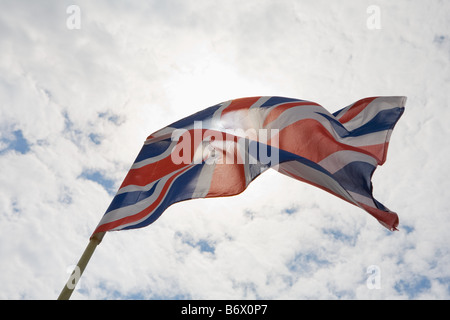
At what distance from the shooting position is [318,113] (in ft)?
30.5

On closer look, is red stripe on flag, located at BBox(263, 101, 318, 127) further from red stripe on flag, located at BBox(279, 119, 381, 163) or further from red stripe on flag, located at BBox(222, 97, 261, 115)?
red stripe on flag, located at BBox(222, 97, 261, 115)

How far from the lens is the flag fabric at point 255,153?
770 cm

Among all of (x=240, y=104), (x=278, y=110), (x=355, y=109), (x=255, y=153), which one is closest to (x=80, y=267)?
(x=255, y=153)

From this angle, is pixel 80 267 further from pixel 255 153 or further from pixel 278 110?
pixel 278 110

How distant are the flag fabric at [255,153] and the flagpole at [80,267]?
13 cm

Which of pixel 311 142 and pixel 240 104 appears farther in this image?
pixel 240 104

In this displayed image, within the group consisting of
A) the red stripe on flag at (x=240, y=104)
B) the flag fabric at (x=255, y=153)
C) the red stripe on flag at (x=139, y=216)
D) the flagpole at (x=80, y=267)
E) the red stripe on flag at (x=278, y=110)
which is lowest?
the flagpole at (x=80, y=267)

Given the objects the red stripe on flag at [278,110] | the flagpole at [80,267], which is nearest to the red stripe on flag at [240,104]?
the red stripe on flag at [278,110]

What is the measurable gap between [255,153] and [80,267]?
11.2ft

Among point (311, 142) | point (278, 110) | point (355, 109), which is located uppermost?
point (278, 110)

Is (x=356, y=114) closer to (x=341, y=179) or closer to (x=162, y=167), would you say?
(x=341, y=179)

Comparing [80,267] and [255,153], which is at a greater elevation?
[255,153]

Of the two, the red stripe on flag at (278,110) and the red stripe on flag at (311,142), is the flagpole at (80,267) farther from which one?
the red stripe on flag at (278,110)

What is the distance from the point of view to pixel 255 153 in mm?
8062
